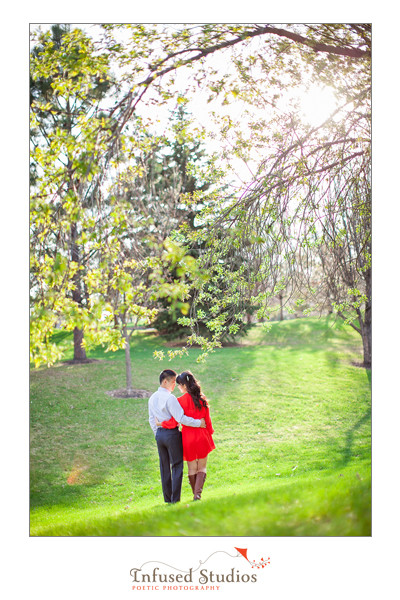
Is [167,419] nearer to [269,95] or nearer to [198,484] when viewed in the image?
[198,484]

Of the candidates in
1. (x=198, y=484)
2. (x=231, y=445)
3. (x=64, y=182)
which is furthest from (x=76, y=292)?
(x=231, y=445)

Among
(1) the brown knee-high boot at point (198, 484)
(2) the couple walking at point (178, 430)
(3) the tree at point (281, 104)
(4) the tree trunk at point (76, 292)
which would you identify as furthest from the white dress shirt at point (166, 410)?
(3) the tree at point (281, 104)

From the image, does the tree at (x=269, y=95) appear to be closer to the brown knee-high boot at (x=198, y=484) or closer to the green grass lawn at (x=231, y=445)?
the brown knee-high boot at (x=198, y=484)

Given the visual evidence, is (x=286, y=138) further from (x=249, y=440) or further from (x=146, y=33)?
(x=249, y=440)

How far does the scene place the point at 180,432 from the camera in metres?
3.22

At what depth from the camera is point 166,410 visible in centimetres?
313

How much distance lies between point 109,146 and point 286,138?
1601mm

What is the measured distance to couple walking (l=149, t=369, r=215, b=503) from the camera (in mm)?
3135
